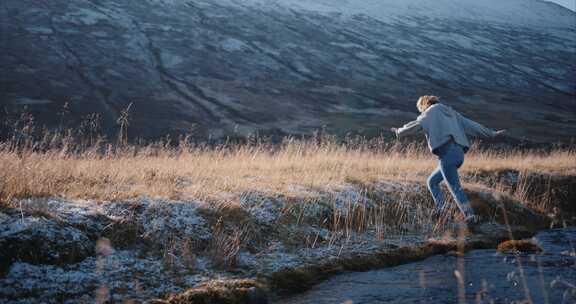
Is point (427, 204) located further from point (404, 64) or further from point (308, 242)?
point (404, 64)

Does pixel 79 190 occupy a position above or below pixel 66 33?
above

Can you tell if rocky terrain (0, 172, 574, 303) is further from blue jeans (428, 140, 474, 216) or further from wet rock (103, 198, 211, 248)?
blue jeans (428, 140, 474, 216)

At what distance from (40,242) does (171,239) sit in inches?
58.7

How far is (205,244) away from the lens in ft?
20.5

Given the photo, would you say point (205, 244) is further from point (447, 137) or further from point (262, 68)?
point (262, 68)

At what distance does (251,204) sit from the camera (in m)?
7.47

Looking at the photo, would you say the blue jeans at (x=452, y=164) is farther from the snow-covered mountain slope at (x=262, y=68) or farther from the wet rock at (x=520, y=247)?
the snow-covered mountain slope at (x=262, y=68)

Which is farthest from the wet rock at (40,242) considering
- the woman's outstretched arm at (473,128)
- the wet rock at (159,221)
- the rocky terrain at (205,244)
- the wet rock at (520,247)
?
the woman's outstretched arm at (473,128)

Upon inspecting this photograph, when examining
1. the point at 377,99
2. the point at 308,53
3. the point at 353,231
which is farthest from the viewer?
the point at 308,53

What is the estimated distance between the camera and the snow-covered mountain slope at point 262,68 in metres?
42.3

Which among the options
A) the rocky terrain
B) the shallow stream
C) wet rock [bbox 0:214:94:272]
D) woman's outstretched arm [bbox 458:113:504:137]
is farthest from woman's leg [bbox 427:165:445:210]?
wet rock [bbox 0:214:94:272]

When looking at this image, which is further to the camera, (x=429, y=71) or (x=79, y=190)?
(x=429, y=71)

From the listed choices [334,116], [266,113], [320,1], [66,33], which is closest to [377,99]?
[334,116]

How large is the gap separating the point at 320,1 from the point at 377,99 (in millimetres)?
62999
